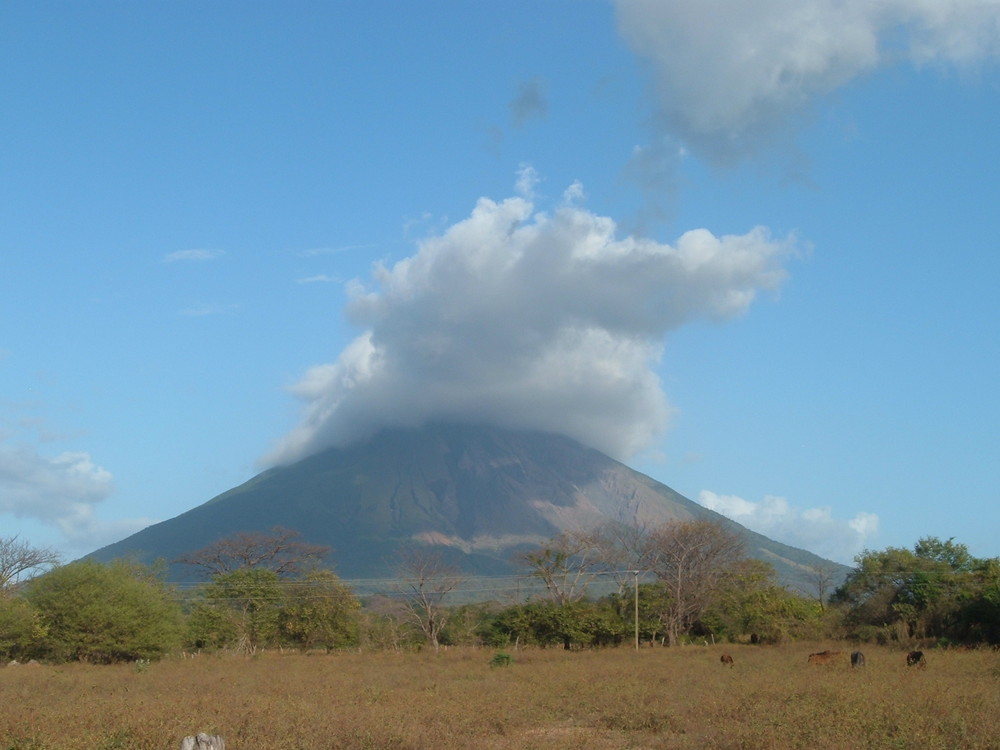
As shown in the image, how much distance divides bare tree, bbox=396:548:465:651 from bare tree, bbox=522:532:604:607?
19.6ft

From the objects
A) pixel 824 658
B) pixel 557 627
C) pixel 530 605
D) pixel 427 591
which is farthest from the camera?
pixel 427 591

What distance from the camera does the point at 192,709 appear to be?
15586mm

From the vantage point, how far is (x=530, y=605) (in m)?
53.6

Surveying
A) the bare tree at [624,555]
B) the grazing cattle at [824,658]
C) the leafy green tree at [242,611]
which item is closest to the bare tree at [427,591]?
the leafy green tree at [242,611]

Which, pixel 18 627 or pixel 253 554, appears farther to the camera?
pixel 253 554

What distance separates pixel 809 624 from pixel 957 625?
959cm

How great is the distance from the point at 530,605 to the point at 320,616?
13407 mm

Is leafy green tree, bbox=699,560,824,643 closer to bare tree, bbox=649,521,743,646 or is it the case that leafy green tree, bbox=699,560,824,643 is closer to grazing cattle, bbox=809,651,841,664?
bare tree, bbox=649,521,743,646

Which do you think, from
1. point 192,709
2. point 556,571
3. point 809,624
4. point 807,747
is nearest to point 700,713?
point 807,747

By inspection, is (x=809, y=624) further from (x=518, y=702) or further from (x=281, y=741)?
(x=281, y=741)

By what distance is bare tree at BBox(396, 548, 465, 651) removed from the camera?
198 feet

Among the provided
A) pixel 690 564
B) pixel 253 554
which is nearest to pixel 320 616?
pixel 253 554

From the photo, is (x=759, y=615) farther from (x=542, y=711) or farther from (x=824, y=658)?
(x=542, y=711)

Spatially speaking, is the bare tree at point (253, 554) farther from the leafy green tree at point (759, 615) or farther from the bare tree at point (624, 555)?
the leafy green tree at point (759, 615)
